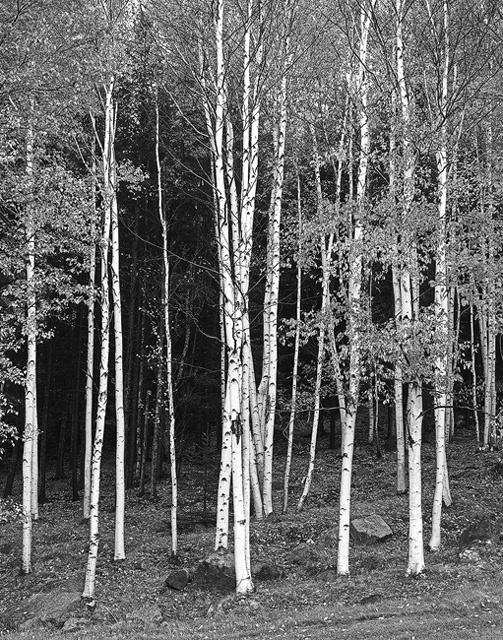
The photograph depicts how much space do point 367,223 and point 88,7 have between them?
883 cm

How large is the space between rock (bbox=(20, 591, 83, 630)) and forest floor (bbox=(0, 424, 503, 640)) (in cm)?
15

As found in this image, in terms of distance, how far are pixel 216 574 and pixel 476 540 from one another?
547 centimetres

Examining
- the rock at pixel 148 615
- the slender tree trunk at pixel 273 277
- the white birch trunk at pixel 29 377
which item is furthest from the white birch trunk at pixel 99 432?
the slender tree trunk at pixel 273 277

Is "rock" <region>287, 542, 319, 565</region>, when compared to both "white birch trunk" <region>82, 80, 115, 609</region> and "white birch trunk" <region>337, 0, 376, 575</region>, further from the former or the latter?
"white birch trunk" <region>82, 80, 115, 609</region>

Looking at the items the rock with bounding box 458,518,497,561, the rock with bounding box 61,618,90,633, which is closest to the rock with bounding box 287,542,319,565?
the rock with bounding box 458,518,497,561

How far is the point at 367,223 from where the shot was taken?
37.3 ft

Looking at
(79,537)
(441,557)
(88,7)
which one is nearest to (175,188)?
(88,7)

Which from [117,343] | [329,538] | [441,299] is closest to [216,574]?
[329,538]

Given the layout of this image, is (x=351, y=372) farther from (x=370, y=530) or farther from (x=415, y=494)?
(x=370, y=530)

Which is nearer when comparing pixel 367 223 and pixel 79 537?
pixel 367 223

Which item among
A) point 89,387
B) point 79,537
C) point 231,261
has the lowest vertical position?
point 79,537

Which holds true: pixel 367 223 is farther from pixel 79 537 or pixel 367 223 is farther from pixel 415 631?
pixel 79 537

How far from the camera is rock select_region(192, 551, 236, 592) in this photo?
1184cm

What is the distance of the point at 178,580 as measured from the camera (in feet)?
40.1
